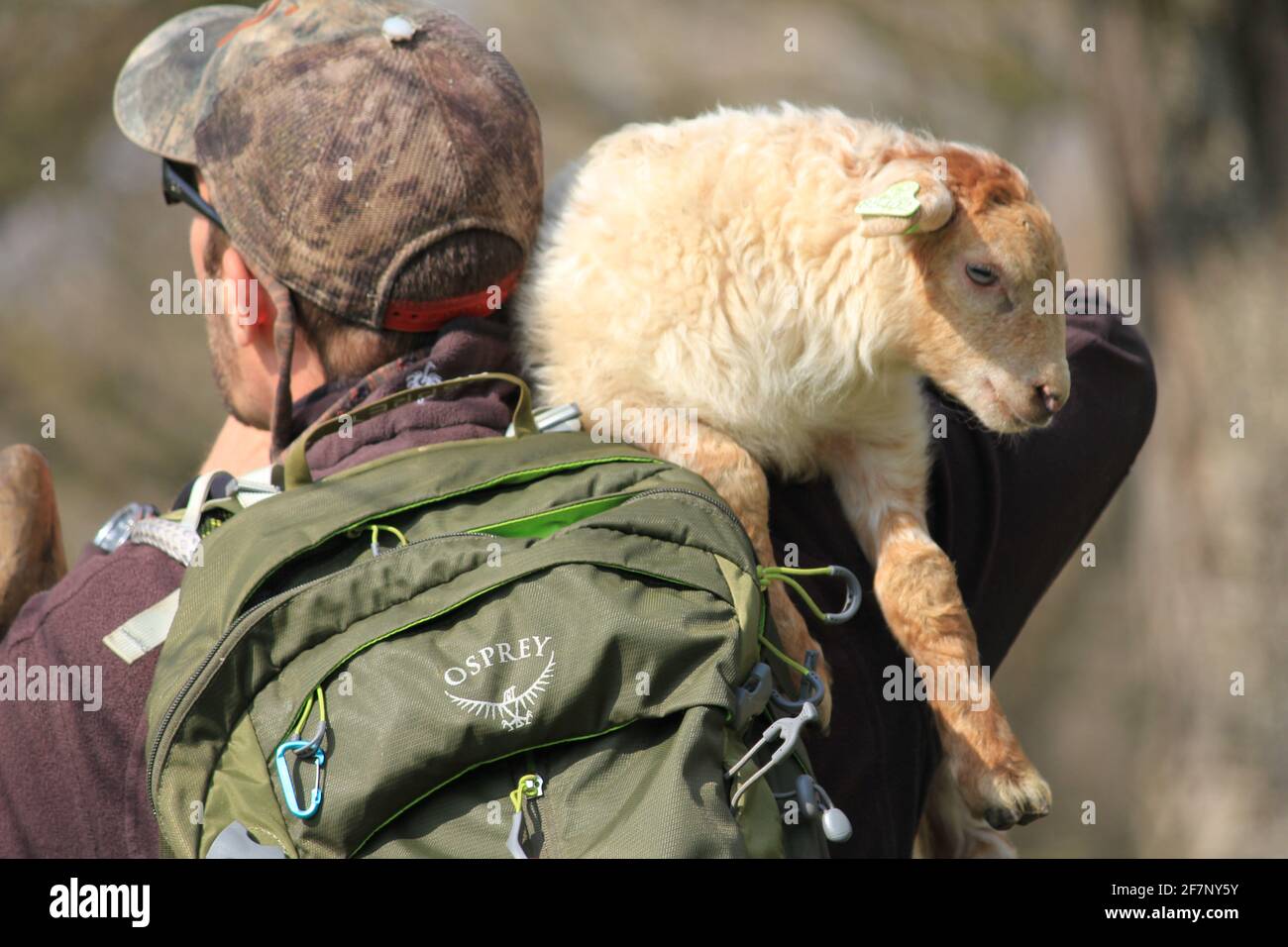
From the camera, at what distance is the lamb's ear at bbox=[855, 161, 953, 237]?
269 centimetres

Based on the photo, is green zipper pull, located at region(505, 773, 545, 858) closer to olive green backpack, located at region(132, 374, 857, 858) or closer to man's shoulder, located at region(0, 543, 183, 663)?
olive green backpack, located at region(132, 374, 857, 858)

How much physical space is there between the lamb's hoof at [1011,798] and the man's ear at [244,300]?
5.49 ft

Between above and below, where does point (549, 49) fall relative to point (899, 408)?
above

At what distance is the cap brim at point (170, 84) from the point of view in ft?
9.62

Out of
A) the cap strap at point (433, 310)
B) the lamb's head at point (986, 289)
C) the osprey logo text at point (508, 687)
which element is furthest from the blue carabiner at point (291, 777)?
the lamb's head at point (986, 289)

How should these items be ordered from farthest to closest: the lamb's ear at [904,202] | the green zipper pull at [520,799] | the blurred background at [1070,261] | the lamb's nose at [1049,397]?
the blurred background at [1070,261] < the lamb's nose at [1049,397] < the lamb's ear at [904,202] < the green zipper pull at [520,799]

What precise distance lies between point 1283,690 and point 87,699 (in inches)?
232

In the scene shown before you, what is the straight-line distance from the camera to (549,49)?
39.5 feet

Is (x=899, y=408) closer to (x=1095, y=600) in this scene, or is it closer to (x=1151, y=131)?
(x=1151, y=131)

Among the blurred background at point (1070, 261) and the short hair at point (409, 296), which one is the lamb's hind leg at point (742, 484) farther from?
the blurred background at point (1070, 261)

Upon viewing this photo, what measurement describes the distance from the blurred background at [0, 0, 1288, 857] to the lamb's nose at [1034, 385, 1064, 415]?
3.48 meters

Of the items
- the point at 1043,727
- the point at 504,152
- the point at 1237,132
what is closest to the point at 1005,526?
the point at 504,152

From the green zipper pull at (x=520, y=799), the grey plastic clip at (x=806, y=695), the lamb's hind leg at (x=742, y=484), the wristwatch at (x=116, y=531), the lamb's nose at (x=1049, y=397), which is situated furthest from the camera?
the lamb's nose at (x=1049, y=397)

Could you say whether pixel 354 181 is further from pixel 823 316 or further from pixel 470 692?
pixel 470 692
